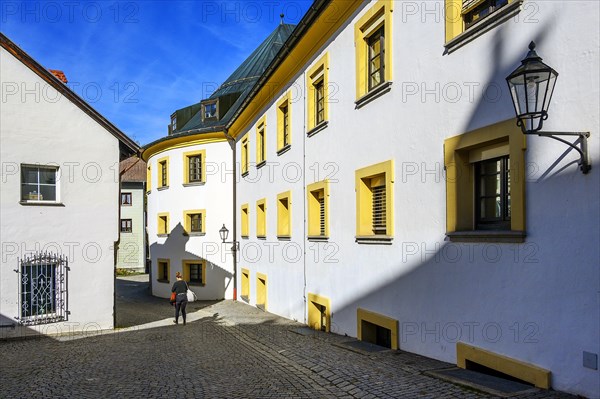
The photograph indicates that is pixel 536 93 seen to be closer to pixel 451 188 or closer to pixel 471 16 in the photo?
pixel 451 188

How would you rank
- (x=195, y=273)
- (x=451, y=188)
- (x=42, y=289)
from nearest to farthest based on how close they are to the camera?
(x=451, y=188)
(x=42, y=289)
(x=195, y=273)

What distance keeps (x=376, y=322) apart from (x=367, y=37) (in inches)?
218

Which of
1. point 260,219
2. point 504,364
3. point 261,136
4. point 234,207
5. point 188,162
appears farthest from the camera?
point 188,162

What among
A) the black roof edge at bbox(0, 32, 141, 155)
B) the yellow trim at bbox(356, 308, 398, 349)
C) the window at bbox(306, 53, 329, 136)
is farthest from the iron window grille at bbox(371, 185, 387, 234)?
the black roof edge at bbox(0, 32, 141, 155)

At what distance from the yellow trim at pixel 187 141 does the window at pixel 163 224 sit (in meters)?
3.53

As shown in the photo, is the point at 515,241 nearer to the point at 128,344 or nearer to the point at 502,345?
the point at 502,345

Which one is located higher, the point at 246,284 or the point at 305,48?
the point at 305,48

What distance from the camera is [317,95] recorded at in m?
13.6

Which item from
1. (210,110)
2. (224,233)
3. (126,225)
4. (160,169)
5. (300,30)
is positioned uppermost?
(210,110)

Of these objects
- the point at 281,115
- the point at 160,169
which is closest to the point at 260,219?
the point at 281,115

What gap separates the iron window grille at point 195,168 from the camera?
85.0 feet

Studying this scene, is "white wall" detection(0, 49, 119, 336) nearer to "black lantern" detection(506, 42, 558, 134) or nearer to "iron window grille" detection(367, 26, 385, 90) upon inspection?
"iron window grille" detection(367, 26, 385, 90)

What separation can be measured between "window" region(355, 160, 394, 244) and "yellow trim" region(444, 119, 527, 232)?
1841 millimetres

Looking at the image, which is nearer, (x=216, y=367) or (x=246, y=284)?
(x=216, y=367)
